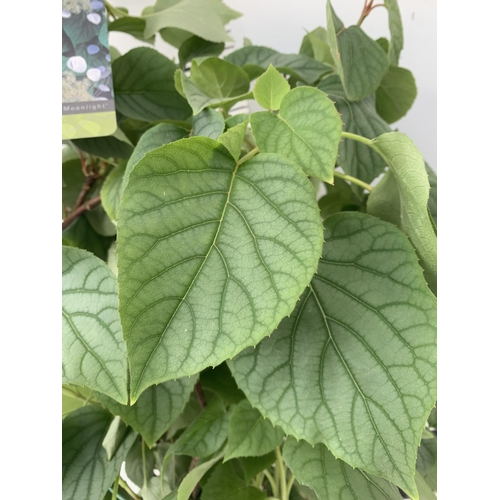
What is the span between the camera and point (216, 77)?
0.48 meters

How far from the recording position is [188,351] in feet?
0.85

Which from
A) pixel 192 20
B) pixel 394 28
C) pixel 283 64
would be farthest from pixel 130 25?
pixel 394 28

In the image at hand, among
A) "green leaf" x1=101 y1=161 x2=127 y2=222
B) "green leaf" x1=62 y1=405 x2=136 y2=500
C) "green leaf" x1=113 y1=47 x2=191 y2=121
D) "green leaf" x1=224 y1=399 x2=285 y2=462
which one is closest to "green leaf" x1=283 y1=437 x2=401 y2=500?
"green leaf" x1=224 y1=399 x2=285 y2=462

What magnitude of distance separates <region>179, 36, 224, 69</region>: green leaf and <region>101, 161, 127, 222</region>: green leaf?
0.61 feet

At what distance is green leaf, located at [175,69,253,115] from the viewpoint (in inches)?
15.4

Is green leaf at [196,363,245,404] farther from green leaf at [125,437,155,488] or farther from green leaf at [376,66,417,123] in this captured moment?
green leaf at [376,66,417,123]

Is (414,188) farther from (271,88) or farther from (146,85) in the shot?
(146,85)

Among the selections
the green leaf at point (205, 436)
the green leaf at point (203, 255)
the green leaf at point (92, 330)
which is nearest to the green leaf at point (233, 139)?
the green leaf at point (203, 255)

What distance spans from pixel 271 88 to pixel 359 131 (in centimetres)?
14

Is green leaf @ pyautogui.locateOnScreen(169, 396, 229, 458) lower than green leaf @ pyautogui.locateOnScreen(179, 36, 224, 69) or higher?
lower

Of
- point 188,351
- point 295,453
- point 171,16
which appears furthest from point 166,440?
point 171,16

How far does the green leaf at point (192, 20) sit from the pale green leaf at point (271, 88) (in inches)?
8.2

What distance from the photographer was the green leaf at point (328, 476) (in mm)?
365

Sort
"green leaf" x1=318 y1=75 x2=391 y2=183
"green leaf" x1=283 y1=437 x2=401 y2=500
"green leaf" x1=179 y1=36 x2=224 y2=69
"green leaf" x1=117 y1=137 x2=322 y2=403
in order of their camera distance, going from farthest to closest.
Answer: "green leaf" x1=179 y1=36 x2=224 y2=69
"green leaf" x1=318 y1=75 x2=391 y2=183
"green leaf" x1=283 y1=437 x2=401 y2=500
"green leaf" x1=117 y1=137 x2=322 y2=403
